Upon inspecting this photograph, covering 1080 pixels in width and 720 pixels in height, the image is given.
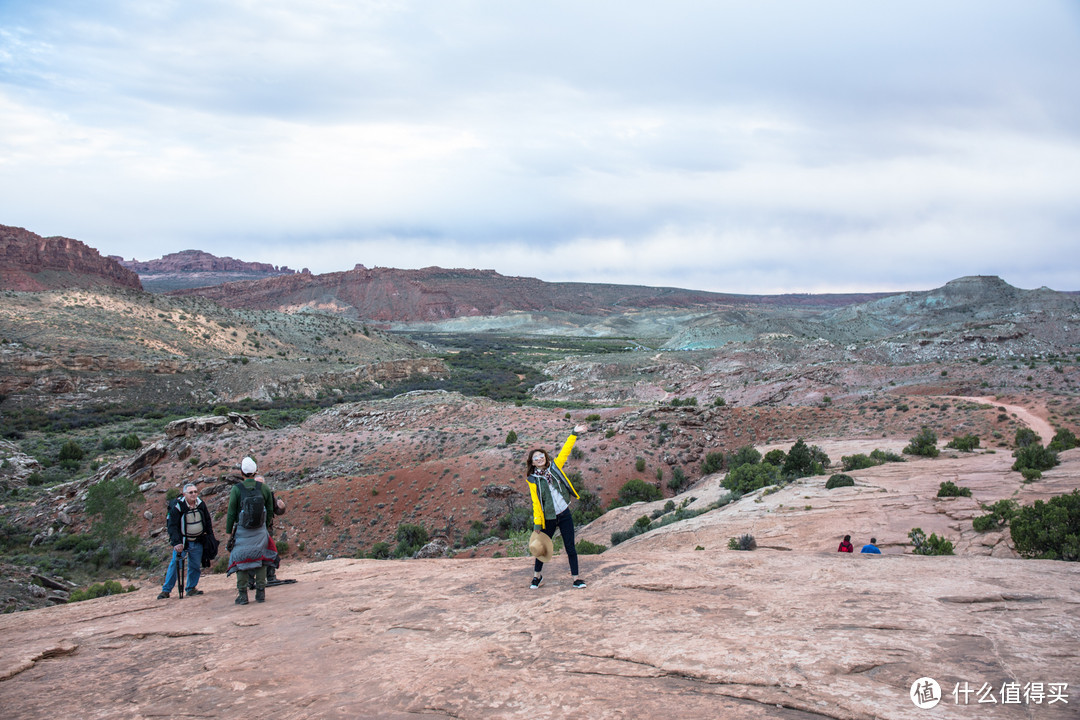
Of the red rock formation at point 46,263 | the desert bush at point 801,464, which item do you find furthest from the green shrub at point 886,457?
the red rock formation at point 46,263

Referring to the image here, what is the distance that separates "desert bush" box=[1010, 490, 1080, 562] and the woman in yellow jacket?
20.5ft

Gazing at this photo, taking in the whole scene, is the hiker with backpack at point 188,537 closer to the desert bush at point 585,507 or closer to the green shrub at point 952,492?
the desert bush at point 585,507

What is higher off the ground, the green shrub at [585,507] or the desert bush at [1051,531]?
the desert bush at [1051,531]

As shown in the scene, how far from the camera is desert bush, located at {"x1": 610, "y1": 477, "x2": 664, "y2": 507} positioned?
743 inches

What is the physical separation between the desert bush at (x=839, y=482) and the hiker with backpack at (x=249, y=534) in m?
11.6

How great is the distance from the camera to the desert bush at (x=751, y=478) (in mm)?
15133

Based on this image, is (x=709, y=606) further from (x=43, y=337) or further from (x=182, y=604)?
(x=43, y=337)

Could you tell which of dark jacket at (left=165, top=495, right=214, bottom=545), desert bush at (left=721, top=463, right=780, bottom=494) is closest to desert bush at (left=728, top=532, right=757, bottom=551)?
desert bush at (left=721, top=463, right=780, bottom=494)

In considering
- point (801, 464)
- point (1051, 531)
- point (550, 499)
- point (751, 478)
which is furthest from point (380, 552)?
point (1051, 531)

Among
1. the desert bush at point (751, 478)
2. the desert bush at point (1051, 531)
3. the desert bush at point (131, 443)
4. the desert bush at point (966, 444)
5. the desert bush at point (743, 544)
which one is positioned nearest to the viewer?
the desert bush at point (1051, 531)

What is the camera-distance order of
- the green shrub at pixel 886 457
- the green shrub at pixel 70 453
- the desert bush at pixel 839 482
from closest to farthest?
the desert bush at pixel 839 482
the green shrub at pixel 886 457
the green shrub at pixel 70 453

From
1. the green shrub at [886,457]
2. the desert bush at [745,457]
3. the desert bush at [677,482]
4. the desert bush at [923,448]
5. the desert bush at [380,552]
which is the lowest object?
the desert bush at [380,552]

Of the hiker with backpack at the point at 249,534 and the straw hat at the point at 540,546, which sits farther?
the hiker with backpack at the point at 249,534

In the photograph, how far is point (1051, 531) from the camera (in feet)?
24.6
